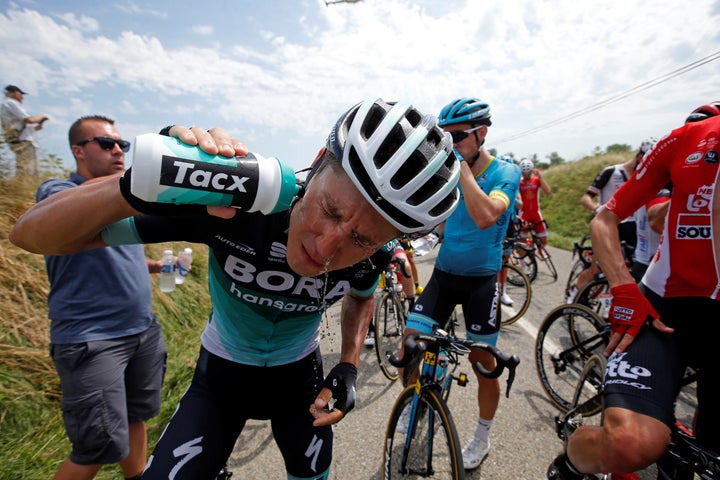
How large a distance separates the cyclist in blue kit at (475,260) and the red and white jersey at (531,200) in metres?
6.10

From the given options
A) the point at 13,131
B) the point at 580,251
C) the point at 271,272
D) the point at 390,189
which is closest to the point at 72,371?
the point at 271,272

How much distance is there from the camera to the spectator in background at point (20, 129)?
207 inches

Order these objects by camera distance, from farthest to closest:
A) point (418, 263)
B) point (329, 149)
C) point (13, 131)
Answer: point (418, 263) → point (13, 131) → point (329, 149)

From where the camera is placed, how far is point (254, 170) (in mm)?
978

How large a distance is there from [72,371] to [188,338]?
8.73ft

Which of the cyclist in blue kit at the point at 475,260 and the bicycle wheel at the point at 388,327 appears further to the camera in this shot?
the bicycle wheel at the point at 388,327

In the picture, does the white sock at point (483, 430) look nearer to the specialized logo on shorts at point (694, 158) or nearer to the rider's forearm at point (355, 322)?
the rider's forearm at point (355, 322)

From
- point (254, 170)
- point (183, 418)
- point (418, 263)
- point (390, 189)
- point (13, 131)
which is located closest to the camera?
point (254, 170)

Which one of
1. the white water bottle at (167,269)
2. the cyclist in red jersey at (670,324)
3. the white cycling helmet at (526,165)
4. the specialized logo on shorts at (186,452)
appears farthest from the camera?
the white cycling helmet at (526,165)

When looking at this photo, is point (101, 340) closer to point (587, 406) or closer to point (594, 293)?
point (587, 406)

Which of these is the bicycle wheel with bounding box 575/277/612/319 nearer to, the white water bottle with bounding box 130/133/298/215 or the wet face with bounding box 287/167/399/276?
the wet face with bounding box 287/167/399/276

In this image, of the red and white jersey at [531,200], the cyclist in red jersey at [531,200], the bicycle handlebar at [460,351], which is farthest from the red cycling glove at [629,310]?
the red and white jersey at [531,200]

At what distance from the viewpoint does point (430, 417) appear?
2404 millimetres

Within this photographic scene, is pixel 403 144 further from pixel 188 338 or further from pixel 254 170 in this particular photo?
pixel 188 338
